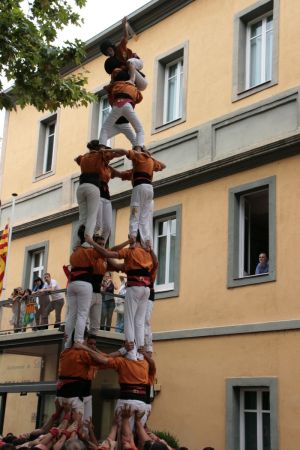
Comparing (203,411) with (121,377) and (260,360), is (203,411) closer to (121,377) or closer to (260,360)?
(260,360)

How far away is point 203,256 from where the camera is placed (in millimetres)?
15633

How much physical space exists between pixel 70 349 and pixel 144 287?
127 centimetres

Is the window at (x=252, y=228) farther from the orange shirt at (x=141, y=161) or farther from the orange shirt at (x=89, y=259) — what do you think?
the orange shirt at (x=89, y=259)

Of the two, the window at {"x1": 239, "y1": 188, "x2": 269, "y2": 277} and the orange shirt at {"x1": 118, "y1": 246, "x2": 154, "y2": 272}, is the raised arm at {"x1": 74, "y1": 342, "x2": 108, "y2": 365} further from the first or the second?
the window at {"x1": 239, "y1": 188, "x2": 269, "y2": 277}

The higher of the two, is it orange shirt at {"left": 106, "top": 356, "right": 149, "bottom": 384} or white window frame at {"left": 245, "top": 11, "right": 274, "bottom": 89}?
white window frame at {"left": 245, "top": 11, "right": 274, "bottom": 89}

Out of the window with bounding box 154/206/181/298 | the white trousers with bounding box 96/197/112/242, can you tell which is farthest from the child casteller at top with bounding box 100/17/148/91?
the window with bounding box 154/206/181/298

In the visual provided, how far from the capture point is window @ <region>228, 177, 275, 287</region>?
14758 mm

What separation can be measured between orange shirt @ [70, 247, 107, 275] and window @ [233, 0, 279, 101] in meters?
7.67

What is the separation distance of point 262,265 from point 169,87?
6.40 m

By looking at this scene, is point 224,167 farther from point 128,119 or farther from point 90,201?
point 90,201

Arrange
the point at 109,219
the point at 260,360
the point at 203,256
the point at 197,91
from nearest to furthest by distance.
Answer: the point at 109,219, the point at 260,360, the point at 203,256, the point at 197,91

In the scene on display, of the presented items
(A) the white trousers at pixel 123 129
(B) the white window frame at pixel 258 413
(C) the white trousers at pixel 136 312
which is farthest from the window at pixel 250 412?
(A) the white trousers at pixel 123 129

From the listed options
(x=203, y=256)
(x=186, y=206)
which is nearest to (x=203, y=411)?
(x=203, y=256)

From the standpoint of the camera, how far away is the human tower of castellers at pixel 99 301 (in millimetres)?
8773
